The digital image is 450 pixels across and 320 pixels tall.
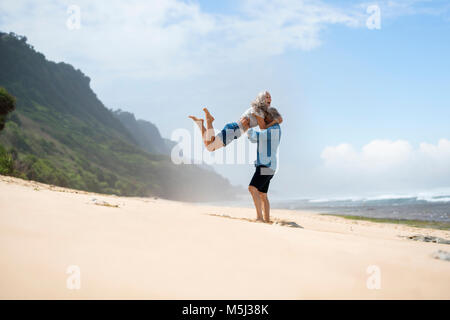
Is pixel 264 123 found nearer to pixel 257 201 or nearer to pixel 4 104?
pixel 257 201

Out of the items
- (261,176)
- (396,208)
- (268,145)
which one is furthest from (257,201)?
(396,208)

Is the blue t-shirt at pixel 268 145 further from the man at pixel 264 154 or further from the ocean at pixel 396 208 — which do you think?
the ocean at pixel 396 208

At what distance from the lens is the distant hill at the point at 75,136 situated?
43.8m

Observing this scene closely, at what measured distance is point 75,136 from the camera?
63.3m

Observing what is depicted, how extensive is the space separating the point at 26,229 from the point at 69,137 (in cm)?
6417

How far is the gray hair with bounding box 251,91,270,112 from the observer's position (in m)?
5.35

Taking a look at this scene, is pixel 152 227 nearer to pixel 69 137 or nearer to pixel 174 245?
pixel 174 245

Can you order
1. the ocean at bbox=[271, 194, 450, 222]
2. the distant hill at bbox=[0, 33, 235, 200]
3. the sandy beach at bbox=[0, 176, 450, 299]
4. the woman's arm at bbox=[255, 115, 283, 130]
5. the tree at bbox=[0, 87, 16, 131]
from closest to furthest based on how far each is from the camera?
the sandy beach at bbox=[0, 176, 450, 299] < the woman's arm at bbox=[255, 115, 283, 130] < the ocean at bbox=[271, 194, 450, 222] < the tree at bbox=[0, 87, 16, 131] < the distant hill at bbox=[0, 33, 235, 200]

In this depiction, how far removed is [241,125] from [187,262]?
3469 mm

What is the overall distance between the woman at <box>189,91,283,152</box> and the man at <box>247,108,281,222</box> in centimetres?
12

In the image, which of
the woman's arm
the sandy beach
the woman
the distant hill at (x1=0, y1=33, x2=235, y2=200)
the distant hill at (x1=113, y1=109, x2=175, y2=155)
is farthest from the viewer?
the distant hill at (x1=113, y1=109, x2=175, y2=155)

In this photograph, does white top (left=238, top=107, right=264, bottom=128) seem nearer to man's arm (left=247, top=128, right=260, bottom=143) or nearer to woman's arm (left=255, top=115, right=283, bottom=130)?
woman's arm (left=255, top=115, right=283, bottom=130)

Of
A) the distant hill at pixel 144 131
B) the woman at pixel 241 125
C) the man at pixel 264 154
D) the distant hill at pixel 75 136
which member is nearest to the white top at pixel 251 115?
the woman at pixel 241 125

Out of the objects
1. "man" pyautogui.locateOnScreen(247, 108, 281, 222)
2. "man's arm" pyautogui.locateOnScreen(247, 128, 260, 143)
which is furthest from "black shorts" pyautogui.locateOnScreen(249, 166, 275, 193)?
"man's arm" pyautogui.locateOnScreen(247, 128, 260, 143)
